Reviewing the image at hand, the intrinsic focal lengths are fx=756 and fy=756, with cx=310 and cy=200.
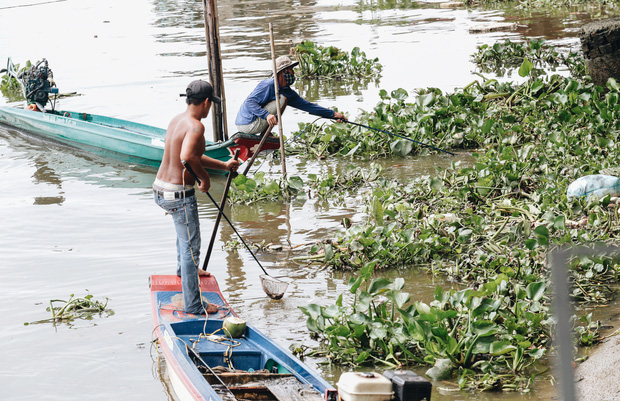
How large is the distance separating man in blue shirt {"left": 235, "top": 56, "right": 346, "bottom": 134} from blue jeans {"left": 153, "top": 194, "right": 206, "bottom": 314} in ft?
11.4

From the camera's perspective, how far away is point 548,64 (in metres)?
15.1

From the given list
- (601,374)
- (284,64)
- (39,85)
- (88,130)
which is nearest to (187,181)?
(601,374)

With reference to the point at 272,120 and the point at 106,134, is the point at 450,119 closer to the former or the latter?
the point at 272,120

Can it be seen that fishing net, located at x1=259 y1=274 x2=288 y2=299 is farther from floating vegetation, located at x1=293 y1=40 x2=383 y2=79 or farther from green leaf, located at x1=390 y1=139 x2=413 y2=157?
floating vegetation, located at x1=293 y1=40 x2=383 y2=79

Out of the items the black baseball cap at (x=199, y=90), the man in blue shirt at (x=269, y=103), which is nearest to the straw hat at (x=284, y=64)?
the man in blue shirt at (x=269, y=103)

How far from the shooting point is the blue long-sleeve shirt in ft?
30.0

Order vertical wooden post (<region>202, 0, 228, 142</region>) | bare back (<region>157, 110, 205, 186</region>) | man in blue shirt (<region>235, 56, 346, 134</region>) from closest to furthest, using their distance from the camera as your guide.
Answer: bare back (<region>157, 110, 205, 186</region>) < man in blue shirt (<region>235, 56, 346, 134</region>) < vertical wooden post (<region>202, 0, 228, 142</region>)

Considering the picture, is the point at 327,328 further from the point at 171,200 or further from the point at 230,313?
the point at 171,200

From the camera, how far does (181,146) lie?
546cm

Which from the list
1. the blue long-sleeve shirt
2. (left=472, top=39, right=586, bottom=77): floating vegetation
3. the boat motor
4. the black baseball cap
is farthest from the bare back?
(left=472, top=39, right=586, bottom=77): floating vegetation

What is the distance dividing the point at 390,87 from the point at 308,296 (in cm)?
887

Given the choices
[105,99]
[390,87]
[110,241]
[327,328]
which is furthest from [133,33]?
[327,328]

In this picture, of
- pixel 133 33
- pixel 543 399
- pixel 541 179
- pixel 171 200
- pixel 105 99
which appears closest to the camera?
pixel 543 399

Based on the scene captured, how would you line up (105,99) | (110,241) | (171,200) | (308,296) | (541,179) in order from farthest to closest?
(105,99)
(110,241)
(541,179)
(308,296)
(171,200)
